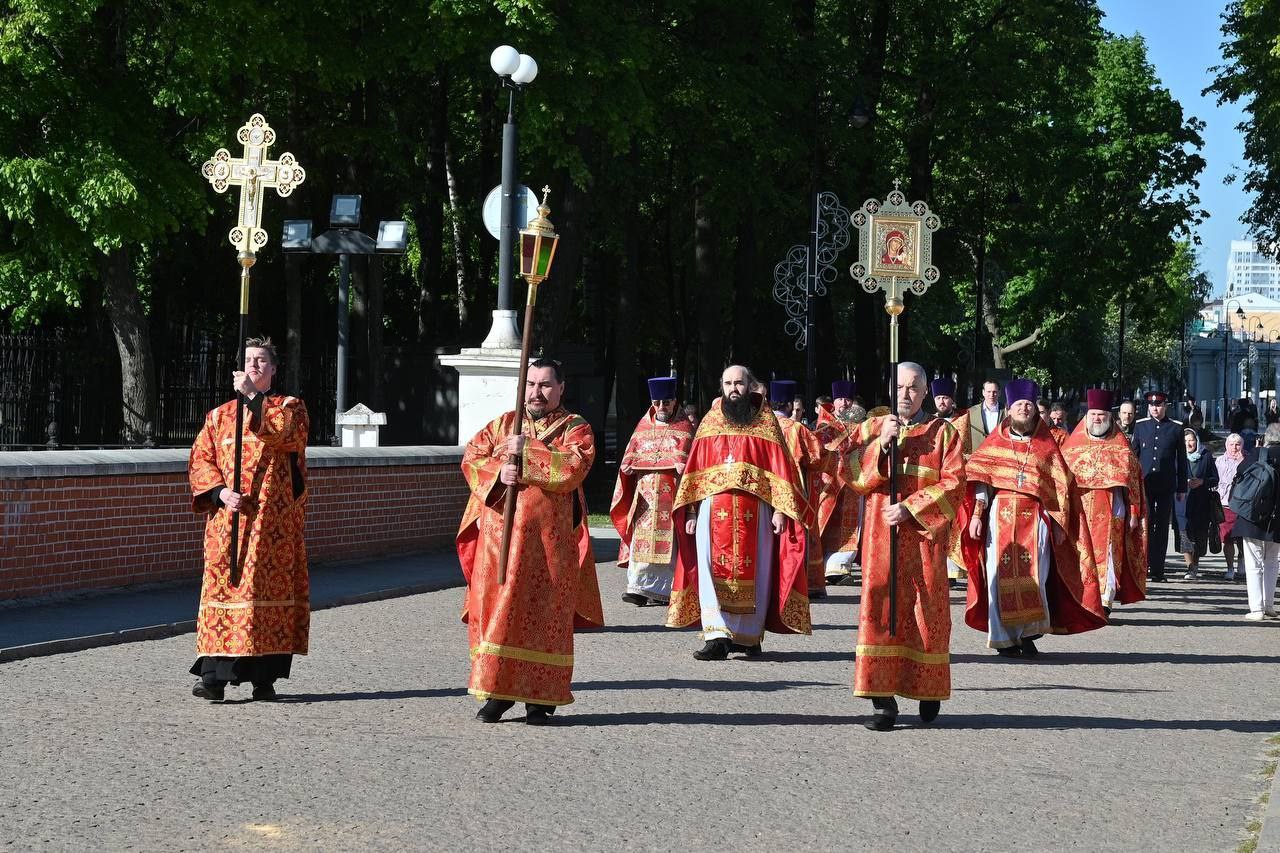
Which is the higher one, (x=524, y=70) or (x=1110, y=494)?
(x=524, y=70)

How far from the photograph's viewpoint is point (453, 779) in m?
7.70

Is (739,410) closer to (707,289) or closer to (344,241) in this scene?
(344,241)

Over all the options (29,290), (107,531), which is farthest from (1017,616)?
(29,290)

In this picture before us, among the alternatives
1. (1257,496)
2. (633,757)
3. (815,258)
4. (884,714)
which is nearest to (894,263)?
(1257,496)

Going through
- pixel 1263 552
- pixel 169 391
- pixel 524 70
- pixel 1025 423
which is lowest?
pixel 1263 552

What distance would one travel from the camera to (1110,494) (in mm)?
16609

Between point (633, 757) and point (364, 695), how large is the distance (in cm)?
224

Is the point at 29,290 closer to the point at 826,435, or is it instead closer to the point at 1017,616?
the point at 826,435

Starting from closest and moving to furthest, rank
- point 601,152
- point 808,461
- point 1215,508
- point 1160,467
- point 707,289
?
1. point 808,461
2. point 1160,467
3. point 1215,508
4. point 601,152
5. point 707,289

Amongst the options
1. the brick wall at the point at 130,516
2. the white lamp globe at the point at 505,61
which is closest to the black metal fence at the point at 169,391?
the brick wall at the point at 130,516

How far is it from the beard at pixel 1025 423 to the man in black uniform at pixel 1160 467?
6.89 metres

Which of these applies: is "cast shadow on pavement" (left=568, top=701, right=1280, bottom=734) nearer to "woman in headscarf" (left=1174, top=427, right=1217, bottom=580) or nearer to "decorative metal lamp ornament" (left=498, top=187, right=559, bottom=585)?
"decorative metal lamp ornament" (left=498, top=187, right=559, bottom=585)

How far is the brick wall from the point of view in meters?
13.5

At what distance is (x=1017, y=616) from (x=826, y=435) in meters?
5.74
